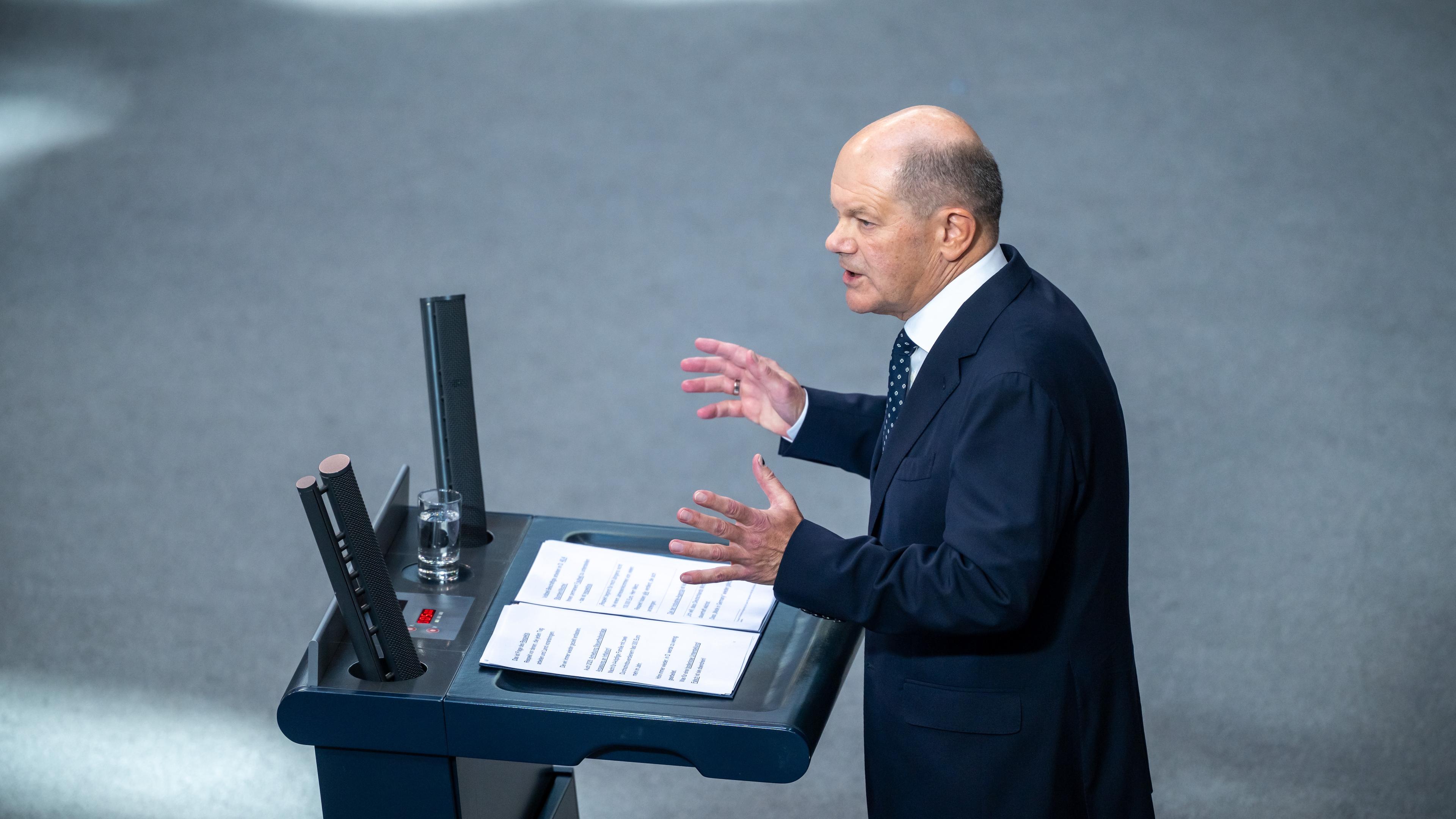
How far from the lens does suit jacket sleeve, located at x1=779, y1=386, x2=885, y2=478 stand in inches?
97.0

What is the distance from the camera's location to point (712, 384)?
251 centimetres

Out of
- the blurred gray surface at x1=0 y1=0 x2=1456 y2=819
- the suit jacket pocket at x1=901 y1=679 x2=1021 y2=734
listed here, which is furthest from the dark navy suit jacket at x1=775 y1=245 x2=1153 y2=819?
the blurred gray surface at x1=0 y1=0 x2=1456 y2=819

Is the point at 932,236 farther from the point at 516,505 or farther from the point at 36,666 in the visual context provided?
the point at 36,666

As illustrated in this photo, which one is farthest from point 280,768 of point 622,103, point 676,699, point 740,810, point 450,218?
point 622,103

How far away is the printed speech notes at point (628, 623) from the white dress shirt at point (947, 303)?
1.49 feet

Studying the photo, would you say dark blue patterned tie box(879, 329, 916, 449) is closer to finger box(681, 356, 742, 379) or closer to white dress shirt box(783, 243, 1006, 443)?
white dress shirt box(783, 243, 1006, 443)

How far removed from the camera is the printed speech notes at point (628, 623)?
6.74ft

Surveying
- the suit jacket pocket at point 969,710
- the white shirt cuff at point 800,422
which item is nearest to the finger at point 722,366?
the white shirt cuff at point 800,422

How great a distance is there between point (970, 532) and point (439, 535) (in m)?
0.91

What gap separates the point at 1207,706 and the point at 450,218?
3377 mm

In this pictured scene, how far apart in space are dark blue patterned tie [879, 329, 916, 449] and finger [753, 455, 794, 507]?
0.23m

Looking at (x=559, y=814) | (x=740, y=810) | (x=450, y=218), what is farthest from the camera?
(x=450, y=218)

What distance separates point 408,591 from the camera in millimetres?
2299

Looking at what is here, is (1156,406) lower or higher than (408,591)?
lower
